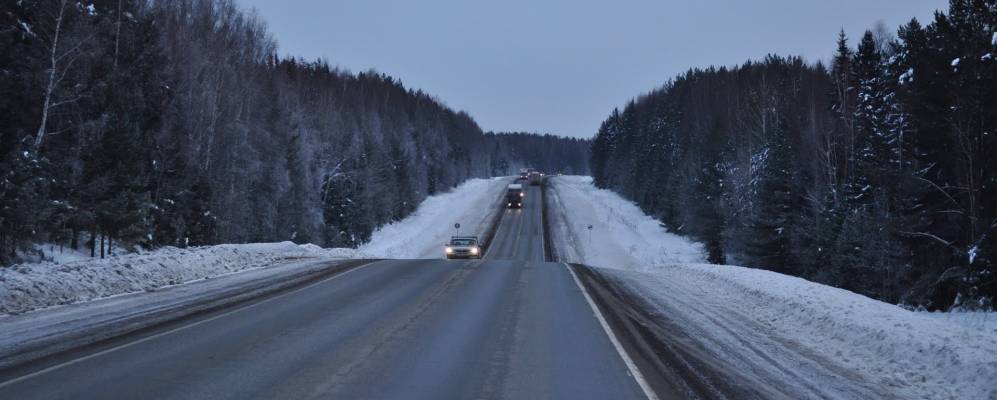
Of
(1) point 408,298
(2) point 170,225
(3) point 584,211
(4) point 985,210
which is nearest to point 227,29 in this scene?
(2) point 170,225

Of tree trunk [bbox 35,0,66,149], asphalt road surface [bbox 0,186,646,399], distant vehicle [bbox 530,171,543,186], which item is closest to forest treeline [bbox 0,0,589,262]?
tree trunk [bbox 35,0,66,149]

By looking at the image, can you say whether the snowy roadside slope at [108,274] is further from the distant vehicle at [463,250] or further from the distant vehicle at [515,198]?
the distant vehicle at [515,198]

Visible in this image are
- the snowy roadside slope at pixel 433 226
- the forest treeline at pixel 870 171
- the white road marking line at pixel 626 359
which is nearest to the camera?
the white road marking line at pixel 626 359

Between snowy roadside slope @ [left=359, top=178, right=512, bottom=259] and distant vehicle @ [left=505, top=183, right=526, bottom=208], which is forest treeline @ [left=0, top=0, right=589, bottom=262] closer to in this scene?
snowy roadside slope @ [left=359, top=178, right=512, bottom=259]

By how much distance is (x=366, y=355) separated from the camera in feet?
25.6

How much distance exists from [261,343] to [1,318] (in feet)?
15.8

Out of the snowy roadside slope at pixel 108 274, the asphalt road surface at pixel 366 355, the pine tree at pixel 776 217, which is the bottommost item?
the asphalt road surface at pixel 366 355

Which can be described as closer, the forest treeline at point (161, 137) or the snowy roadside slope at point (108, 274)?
the snowy roadside slope at point (108, 274)

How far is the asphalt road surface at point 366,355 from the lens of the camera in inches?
245

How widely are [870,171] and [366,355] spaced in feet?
76.3

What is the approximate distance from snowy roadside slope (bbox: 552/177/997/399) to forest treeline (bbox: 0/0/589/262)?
702 inches

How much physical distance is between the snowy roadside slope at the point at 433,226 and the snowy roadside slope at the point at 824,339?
38051 mm

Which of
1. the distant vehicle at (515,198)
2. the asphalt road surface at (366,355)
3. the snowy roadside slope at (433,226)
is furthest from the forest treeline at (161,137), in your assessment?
the distant vehicle at (515,198)

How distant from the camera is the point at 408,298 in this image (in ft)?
43.2
